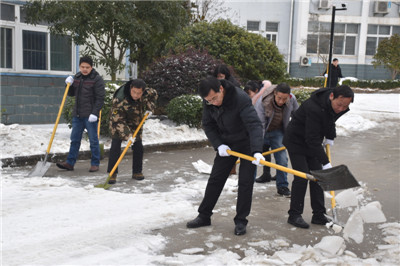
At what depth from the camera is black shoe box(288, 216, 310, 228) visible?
4711 millimetres

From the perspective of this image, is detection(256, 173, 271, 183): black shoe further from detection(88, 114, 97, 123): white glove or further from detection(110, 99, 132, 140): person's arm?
detection(88, 114, 97, 123): white glove

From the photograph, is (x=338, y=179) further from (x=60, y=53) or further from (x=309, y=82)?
(x=309, y=82)

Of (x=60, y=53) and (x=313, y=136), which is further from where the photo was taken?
(x=60, y=53)

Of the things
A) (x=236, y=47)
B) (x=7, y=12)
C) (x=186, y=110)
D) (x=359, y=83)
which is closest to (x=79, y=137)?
(x=186, y=110)

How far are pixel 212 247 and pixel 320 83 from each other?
2425 centimetres

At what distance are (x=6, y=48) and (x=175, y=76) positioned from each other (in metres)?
4.33

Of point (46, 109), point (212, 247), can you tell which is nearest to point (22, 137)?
point (46, 109)

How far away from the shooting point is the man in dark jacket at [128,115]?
6.53 m

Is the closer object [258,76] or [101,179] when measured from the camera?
[101,179]

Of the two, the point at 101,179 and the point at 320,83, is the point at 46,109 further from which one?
the point at 320,83

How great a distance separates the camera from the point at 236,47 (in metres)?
13.9

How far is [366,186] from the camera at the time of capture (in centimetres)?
668

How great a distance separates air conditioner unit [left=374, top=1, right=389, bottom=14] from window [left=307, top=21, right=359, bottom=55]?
179 centimetres

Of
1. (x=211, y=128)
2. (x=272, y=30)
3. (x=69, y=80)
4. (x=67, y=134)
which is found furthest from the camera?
(x=272, y=30)
